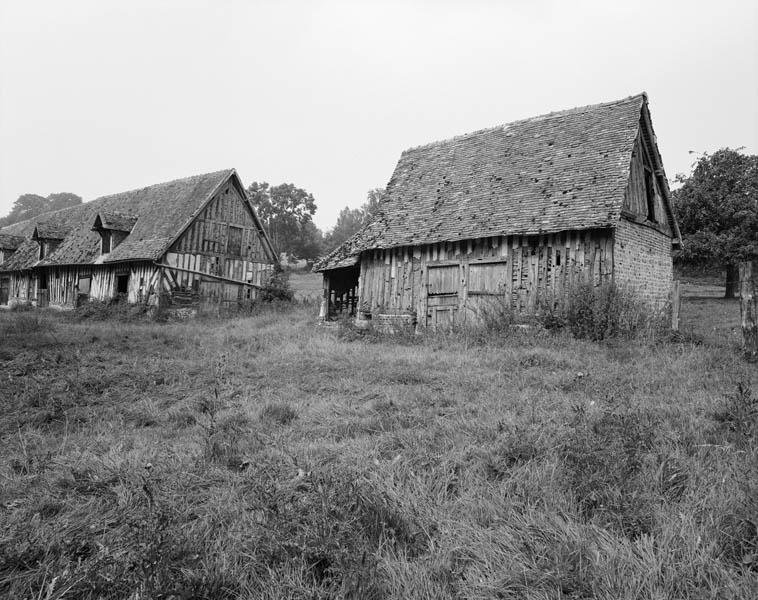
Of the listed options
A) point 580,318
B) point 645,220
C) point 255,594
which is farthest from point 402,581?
point 645,220

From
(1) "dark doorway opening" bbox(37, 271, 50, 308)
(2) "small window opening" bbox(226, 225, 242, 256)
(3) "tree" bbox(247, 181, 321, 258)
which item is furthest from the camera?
(3) "tree" bbox(247, 181, 321, 258)

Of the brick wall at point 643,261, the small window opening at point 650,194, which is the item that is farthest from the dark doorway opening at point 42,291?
the small window opening at point 650,194

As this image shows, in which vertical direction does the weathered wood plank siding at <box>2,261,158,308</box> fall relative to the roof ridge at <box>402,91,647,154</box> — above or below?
below

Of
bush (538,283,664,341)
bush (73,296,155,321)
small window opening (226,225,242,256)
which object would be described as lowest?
bush (73,296,155,321)

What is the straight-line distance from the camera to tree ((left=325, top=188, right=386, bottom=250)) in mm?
70069

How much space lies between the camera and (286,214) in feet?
194

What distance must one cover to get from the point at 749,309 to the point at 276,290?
19693 mm

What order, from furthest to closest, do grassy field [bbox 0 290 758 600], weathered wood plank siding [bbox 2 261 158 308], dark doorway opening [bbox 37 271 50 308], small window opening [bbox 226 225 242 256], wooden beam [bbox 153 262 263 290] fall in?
dark doorway opening [bbox 37 271 50 308]
small window opening [bbox 226 225 242 256]
weathered wood plank siding [bbox 2 261 158 308]
wooden beam [bbox 153 262 263 290]
grassy field [bbox 0 290 758 600]

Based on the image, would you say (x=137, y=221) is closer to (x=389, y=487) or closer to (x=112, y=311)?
(x=112, y=311)

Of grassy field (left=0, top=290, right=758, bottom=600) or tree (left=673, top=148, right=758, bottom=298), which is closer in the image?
grassy field (left=0, top=290, right=758, bottom=600)

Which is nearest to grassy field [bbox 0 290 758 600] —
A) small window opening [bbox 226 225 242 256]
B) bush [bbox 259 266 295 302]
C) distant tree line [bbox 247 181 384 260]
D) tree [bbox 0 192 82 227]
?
bush [bbox 259 266 295 302]

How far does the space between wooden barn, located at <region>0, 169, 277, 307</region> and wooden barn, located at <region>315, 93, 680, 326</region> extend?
816 cm

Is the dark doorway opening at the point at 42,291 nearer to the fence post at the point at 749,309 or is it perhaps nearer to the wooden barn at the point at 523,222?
the wooden barn at the point at 523,222

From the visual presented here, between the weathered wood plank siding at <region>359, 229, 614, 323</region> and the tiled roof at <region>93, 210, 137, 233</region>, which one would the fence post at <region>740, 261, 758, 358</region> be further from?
the tiled roof at <region>93, 210, 137, 233</region>
